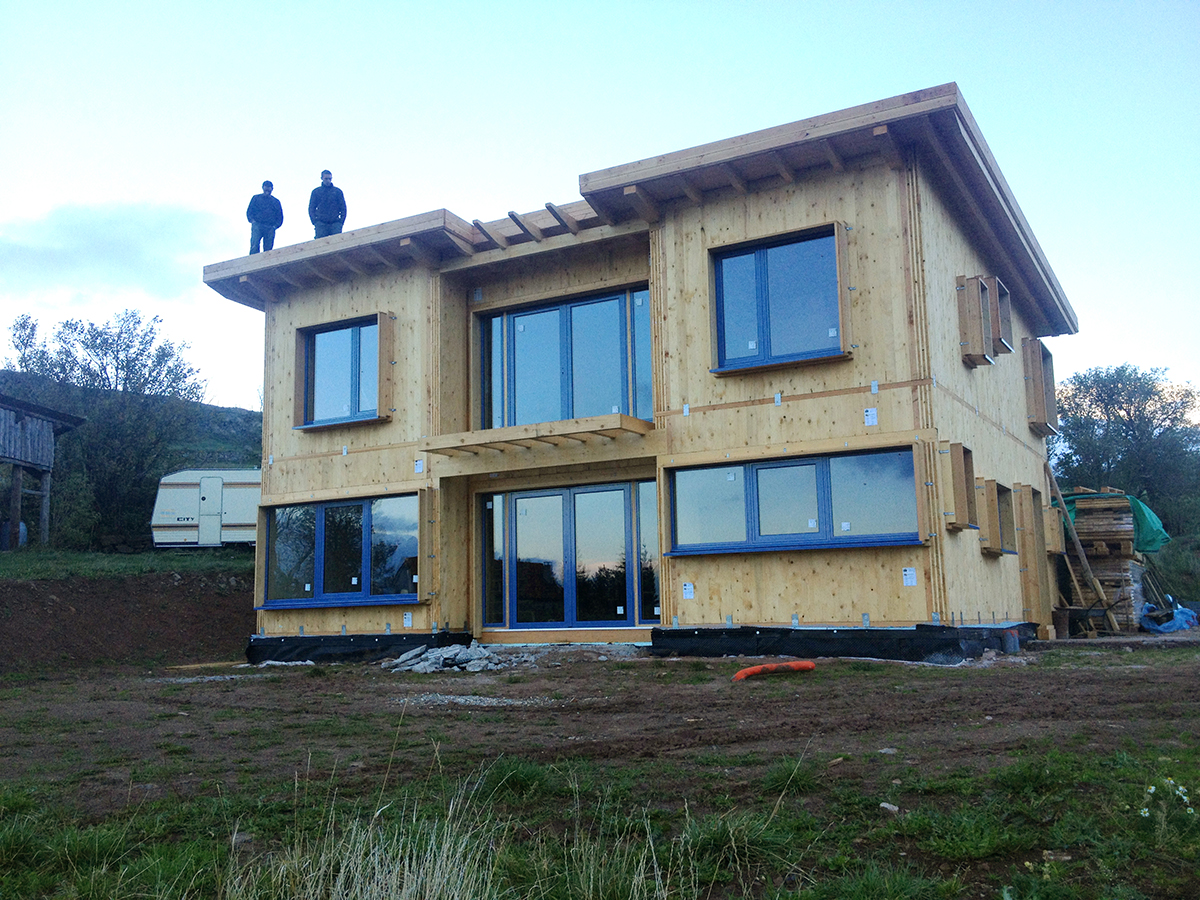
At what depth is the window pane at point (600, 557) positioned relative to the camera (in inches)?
549

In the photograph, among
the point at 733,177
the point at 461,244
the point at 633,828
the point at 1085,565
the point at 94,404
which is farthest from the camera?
the point at 94,404

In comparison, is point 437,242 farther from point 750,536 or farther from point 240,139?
point 750,536

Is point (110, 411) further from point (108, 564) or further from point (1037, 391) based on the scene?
point (1037, 391)

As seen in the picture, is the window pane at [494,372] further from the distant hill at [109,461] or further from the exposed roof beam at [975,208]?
the distant hill at [109,461]

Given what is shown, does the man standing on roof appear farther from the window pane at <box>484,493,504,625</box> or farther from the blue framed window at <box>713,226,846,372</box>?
the blue framed window at <box>713,226,846,372</box>

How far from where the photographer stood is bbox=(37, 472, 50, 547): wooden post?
24.3m

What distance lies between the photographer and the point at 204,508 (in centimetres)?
2502

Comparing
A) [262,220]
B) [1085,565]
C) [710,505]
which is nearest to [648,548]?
[710,505]

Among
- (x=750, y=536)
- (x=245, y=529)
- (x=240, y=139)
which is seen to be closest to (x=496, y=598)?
(x=750, y=536)

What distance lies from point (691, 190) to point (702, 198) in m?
0.31

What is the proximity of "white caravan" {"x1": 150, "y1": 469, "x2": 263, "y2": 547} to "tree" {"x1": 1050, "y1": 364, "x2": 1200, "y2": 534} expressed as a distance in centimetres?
2634

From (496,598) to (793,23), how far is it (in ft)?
30.0

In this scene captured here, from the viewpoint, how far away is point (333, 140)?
15.2 m

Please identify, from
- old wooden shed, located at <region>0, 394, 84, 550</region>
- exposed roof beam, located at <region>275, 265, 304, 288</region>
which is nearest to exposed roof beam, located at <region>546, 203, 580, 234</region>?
exposed roof beam, located at <region>275, 265, 304, 288</region>
